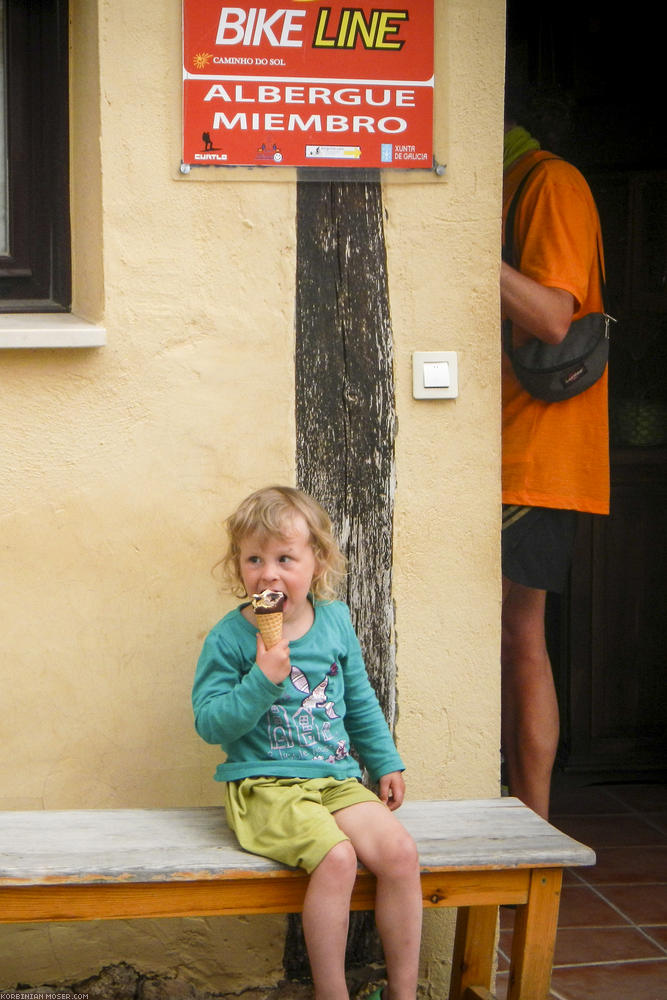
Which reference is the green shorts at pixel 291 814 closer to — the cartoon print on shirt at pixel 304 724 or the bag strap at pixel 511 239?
the cartoon print on shirt at pixel 304 724

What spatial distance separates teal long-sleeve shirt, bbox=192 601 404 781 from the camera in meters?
2.72

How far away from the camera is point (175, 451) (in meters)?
3.07

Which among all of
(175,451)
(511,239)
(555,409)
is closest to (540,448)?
(555,409)

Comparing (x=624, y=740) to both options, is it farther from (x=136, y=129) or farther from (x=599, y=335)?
(x=136, y=129)

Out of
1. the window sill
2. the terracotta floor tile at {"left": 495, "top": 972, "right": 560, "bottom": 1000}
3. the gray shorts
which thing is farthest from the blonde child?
the gray shorts

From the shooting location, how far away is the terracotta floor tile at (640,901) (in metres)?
3.77

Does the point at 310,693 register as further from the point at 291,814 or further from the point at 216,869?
the point at 216,869

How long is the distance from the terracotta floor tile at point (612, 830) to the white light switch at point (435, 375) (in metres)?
2.01

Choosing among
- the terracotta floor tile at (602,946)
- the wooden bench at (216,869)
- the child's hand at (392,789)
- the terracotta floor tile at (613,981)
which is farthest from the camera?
the terracotta floor tile at (602,946)

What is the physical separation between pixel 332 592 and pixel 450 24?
1.44m

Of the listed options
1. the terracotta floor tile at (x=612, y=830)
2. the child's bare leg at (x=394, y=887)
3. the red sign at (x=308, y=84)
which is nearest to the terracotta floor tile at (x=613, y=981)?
the child's bare leg at (x=394, y=887)

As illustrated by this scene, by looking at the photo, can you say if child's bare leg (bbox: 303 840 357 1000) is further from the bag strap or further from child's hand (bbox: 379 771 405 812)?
the bag strap

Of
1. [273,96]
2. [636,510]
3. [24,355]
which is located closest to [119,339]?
[24,355]

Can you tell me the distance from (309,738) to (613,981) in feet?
4.07
